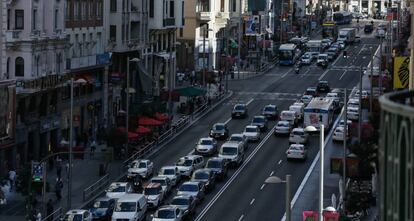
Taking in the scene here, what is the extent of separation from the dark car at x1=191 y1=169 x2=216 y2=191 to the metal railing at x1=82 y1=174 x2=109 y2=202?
5.22 meters

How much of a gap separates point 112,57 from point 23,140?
26.2 m

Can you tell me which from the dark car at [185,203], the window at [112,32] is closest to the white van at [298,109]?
the window at [112,32]

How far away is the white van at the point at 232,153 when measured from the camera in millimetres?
78812

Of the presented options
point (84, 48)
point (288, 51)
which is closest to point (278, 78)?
point (288, 51)

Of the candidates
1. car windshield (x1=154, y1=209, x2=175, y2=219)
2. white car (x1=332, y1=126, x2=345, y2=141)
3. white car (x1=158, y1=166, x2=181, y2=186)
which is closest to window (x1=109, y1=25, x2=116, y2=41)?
white car (x1=332, y1=126, x2=345, y2=141)

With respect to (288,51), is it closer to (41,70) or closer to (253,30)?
(253,30)

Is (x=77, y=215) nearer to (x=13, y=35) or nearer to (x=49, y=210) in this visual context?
(x=49, y=210)

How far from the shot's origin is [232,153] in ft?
261

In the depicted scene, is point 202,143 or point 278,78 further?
point 278,78

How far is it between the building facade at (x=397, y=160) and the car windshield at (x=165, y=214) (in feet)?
125

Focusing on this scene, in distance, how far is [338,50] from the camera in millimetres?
162250

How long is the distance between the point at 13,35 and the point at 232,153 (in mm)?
15513

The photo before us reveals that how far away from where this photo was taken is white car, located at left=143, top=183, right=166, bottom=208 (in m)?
65.6

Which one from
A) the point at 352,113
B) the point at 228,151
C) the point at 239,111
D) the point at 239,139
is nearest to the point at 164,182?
the point at 228,151
